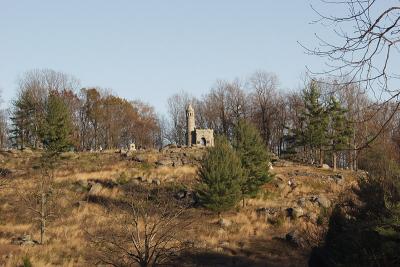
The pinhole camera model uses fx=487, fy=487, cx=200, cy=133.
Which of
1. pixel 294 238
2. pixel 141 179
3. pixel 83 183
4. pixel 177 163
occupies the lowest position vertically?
pixel 294 238

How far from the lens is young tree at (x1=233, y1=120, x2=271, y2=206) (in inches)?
1347

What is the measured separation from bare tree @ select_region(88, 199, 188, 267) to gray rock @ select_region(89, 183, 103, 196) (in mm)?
7411

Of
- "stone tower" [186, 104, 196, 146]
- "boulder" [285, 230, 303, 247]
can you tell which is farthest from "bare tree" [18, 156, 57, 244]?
"stone tower" [186, 104, 196, 146]

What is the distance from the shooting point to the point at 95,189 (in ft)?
126

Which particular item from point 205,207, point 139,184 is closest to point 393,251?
point 205,207

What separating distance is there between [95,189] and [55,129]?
10.3m

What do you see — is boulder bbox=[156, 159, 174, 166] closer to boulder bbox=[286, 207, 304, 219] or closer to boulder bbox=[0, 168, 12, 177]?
boulder bbox=[0, 168, 12, 177]

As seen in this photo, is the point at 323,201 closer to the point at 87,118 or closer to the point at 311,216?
the point at 311,216

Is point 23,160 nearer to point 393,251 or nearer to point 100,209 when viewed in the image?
point 100,209

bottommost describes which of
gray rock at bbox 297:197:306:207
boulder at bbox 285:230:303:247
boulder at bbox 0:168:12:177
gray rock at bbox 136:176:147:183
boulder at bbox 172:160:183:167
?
boulder at bbox 285:230:303:247

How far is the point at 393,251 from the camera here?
11.2m

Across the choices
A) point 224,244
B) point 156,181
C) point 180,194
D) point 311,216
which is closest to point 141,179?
point 156,181

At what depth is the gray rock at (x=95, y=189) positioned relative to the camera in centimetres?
3791

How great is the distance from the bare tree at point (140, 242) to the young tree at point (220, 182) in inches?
94.3
